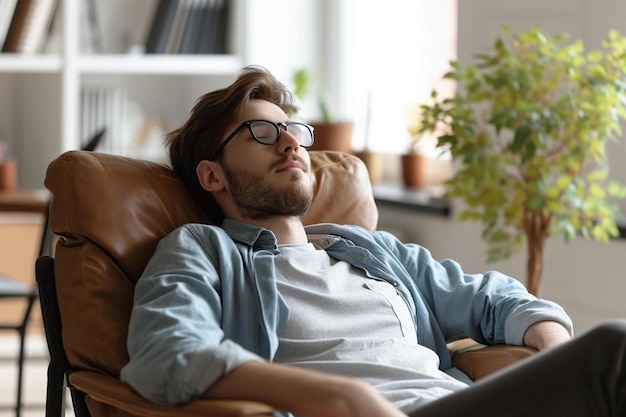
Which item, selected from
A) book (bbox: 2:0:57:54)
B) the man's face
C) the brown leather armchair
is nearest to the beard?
the man's face

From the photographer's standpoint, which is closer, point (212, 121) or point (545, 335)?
point (545, 335)

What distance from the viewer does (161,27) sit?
14.2 feet

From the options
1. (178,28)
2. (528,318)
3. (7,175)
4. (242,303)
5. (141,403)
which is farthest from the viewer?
(178,28)

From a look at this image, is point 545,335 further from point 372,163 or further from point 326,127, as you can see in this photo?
point 372,163

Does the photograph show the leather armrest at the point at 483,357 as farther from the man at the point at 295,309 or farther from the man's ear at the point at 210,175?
the man's ear at the point at 210,175

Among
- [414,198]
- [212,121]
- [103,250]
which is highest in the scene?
[212,121]

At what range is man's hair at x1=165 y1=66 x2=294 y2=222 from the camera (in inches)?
84.7

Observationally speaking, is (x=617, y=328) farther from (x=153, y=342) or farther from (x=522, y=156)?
(x=522, y=156)

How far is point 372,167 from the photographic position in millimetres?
4441

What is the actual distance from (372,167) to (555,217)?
59.4 inches

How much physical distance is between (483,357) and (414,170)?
230cm

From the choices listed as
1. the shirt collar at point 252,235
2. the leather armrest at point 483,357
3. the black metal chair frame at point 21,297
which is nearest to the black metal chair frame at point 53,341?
the shirt collar at point 252,235

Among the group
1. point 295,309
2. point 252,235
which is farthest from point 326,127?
point 295,309

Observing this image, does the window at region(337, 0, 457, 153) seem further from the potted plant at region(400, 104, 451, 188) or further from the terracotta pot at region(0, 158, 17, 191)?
the terracotta pot at region(0, 158, 17, 191)
